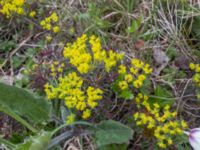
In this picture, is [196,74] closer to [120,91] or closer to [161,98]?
[161,98]

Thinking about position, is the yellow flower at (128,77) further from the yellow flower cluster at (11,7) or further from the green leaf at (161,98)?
the yellow flower cluster at (11,7)

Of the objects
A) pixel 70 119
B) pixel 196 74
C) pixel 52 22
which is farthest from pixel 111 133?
pixel 52 22

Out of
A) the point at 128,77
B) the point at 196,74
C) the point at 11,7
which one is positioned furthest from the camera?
the point at 11,7

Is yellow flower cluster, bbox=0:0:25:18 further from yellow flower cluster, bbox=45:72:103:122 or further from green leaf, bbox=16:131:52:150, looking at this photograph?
green leaf, bbox=16:131:52:150

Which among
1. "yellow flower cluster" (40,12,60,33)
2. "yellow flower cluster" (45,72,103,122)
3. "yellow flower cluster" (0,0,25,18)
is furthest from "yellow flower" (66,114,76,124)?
"yellow flower cluster" (0,0,25,18)

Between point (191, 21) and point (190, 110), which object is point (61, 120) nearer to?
point (190, 110)

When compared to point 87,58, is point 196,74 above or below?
below

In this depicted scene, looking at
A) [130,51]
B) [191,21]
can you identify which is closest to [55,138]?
[130,51]
